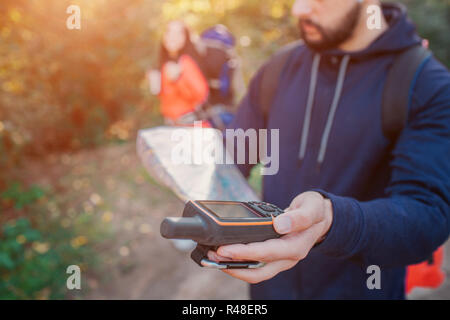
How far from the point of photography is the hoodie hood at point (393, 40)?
4.84 feet

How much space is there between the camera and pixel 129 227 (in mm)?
4797

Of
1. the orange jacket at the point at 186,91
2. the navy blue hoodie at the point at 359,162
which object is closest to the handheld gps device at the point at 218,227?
the navy blue hoodie at the point at 359,162

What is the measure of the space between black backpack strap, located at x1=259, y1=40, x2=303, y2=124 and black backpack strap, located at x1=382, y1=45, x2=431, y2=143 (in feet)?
1.68

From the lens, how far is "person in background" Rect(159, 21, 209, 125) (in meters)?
3.92

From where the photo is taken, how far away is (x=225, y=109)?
153 inches

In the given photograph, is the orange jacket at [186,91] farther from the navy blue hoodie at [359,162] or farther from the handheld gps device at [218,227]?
the handheld gps device at [218,227]

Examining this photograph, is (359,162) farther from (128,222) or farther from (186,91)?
(128,222)

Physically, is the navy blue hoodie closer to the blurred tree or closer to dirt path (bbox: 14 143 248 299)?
dirt path (bbox: 14 143 248 299)

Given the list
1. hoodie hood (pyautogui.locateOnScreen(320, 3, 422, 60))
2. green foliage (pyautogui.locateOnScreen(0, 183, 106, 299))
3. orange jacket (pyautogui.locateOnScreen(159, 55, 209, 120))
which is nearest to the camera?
hoodie hood (pyautogui.locateOnScreen(320, 3, 422, 60))

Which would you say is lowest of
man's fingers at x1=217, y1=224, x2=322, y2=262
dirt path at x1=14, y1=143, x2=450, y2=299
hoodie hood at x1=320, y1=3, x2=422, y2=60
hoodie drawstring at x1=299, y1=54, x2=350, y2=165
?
dirt path at x1=14, y1=143, x2=450, y2=299

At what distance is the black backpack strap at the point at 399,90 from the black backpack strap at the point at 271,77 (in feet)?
1.68

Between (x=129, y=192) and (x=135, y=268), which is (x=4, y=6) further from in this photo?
Result: (x=129, y=192)

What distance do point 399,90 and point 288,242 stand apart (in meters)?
0.83

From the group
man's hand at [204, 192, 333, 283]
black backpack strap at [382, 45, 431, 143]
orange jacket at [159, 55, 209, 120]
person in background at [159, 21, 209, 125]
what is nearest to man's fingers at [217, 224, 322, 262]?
→ man's hand at [204, 192, 333, 283]
